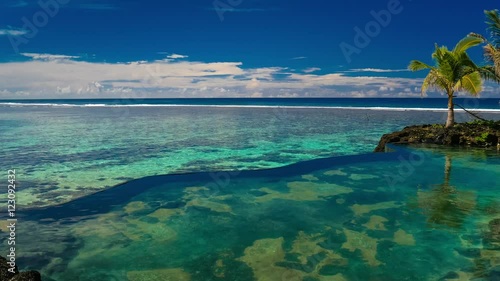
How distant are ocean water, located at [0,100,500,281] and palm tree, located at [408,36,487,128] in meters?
5.03

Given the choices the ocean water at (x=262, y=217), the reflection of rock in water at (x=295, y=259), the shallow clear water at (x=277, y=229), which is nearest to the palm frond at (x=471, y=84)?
the ocean water at (x=262, y=217)

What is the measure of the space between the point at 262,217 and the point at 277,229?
0.87m

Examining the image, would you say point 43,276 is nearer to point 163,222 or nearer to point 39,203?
point 163,222

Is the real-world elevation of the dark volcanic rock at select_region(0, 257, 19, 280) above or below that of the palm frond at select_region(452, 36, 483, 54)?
below

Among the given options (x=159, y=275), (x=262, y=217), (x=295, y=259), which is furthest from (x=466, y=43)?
(x=159, y=275)

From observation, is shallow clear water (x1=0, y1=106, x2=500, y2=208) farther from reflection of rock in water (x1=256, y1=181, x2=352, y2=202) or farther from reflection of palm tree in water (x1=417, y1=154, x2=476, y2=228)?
reflection of palm tree in water (x1=417, y1=154, x2=476, y2=228)

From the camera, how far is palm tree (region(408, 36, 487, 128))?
19422 millimetres

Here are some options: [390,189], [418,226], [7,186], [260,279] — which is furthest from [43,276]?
[390,189]

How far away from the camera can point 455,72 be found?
19734 millimetres

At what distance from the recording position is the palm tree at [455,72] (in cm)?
1942

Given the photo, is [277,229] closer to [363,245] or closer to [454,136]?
[363,245]

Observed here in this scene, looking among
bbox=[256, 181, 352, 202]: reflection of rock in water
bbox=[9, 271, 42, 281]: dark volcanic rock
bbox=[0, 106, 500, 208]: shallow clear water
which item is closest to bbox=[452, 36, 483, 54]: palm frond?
bbox=[0, 106, 500, 208]: shallow clear water

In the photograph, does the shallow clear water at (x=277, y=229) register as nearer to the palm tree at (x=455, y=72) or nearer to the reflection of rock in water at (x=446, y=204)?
the reflection of rock in water at (x=446, y=204)

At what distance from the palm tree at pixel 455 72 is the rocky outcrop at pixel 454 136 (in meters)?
1.11
